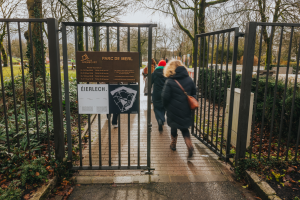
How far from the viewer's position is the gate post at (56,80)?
11.3 feet

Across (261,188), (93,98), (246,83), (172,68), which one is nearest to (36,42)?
(93,98)

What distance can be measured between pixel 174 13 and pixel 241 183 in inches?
538

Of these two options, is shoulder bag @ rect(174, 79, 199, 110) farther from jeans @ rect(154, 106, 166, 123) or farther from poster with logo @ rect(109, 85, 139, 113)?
jeans @ rect(154, 106, 166, 123)

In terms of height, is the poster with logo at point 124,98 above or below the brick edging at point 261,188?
above

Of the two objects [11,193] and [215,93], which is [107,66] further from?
[215,93]

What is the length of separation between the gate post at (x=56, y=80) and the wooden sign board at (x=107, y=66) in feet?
1.10

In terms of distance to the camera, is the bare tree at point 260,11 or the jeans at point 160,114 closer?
the jeans at point 160,114

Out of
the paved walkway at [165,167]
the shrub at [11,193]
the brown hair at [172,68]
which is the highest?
the brown hair at [172,68]

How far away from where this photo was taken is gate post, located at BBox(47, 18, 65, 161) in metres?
3.45

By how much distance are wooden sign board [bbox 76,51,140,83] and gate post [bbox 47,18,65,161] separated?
13.2 inches

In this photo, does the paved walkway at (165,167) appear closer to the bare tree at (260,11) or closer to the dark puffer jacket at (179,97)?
the dark puffer jacket at (179,97)

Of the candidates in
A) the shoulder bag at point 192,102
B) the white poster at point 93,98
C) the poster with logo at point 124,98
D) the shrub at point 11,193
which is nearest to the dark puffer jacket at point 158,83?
the shoulder bag at point 192,102

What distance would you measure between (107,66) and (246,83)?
227cm

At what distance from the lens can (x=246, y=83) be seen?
12.3ft
